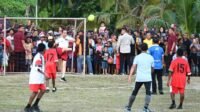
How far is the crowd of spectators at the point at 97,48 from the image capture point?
2878 cm

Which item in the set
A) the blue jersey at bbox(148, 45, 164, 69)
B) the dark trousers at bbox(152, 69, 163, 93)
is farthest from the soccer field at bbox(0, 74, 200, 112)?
the blue jersey at bbox(148, 45, 164, 69)

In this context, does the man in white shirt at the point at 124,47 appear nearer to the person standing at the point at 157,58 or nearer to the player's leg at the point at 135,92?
the person standing at the point at 157,58

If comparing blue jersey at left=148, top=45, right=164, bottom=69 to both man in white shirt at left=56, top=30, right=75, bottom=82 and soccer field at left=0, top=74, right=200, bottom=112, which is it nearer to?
soccer field at left=0, top=74, right=200, bottom=112

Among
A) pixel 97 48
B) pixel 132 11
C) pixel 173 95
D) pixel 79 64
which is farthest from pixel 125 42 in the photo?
pixel 132 11

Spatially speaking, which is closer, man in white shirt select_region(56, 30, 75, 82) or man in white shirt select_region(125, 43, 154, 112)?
man in white shirt select_region(125, 43, 154, 112)

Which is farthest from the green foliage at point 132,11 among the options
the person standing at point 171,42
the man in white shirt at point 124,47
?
the person standing at point 171,42

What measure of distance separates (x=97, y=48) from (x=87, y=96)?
8.23m

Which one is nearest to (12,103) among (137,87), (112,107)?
(112,107)

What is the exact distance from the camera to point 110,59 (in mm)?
30125

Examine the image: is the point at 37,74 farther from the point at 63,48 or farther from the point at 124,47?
the point at 124,47

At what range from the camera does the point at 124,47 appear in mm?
28859

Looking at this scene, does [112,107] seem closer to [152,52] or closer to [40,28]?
[152,52]

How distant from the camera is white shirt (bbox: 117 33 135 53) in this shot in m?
28.8

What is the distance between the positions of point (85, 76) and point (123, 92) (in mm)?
5096
